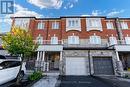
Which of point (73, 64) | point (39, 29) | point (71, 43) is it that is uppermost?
point (39, 29)

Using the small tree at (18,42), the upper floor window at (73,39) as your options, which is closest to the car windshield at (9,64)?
the small tree at (18,42)

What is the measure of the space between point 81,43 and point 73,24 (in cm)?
427

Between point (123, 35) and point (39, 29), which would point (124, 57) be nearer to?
point (123, 35)

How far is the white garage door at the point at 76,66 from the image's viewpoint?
59.2 ft

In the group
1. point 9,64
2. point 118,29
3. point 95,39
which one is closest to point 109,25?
point 118,29

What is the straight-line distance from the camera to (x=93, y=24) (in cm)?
2356

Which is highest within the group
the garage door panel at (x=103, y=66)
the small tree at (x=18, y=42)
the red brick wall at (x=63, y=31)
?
the red brick wall at (x=63, y=31)

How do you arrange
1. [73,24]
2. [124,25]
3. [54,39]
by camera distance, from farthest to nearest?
1. [124,25]
2. [73,24]
3. [54,39]

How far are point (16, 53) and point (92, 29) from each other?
16.8 m

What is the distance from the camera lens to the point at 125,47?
1861 centimetres

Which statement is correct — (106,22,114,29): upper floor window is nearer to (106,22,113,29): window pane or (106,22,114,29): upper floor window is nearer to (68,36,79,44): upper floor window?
(106,22,113,29): window pane

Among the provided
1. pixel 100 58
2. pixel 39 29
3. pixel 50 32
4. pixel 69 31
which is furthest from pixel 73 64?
pixel 39 29

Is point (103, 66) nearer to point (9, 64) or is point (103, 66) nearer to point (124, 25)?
point (124, 25)

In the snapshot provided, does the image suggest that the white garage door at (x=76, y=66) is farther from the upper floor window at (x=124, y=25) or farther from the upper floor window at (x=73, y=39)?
the upper floor window at (x=124, y=25)
